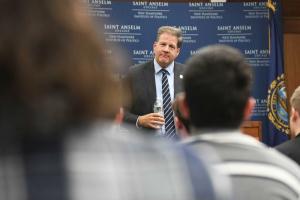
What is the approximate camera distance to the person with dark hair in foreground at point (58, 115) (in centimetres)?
63

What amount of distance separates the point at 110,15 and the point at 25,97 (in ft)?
19.5

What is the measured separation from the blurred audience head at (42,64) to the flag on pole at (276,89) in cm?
607

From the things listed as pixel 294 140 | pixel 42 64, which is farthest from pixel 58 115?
pixel 294 140

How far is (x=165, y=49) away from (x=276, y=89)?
105 inches

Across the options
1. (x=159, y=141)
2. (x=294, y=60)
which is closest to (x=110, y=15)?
(x=294, y=60)

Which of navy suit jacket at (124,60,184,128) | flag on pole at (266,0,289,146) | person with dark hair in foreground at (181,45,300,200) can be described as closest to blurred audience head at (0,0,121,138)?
person with dark hair in foreground at (181,45,300,200)

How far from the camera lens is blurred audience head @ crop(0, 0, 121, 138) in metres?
0.64

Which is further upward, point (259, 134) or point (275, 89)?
point (275, 89)

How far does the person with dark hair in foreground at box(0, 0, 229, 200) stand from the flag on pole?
605 centimetres

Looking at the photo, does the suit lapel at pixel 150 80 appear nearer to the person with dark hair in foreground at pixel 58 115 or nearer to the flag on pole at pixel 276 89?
the flag on pole at pixel 276 89

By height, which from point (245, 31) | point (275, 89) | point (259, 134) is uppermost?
point (245, 31)

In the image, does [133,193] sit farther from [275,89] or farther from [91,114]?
[275,89]

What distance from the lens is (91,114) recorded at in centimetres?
66

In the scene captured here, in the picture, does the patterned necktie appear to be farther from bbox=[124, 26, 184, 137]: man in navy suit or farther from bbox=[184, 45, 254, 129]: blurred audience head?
bbox=[184, 45, 254, 129]: blurred audience head
